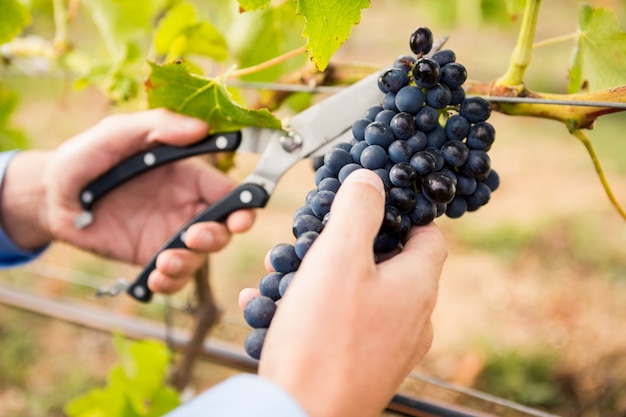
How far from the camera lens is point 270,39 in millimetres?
1184

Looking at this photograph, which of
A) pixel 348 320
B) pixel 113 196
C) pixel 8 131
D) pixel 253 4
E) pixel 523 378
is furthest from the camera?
pixel 523 378

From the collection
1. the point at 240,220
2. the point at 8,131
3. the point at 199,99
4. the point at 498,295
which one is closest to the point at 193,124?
the point at 199,99

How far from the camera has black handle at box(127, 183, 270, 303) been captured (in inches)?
34.0

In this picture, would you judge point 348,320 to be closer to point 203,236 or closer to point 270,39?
point 203,236

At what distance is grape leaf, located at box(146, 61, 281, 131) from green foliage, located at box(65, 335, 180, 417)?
0.54 m

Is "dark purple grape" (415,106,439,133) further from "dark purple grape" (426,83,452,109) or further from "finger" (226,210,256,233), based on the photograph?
"finger" (226,210,256,233)

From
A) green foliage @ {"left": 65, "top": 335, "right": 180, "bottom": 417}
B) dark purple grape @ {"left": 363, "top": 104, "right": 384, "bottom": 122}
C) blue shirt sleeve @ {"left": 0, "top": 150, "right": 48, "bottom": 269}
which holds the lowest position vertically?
green foliage @ {"left": 65, "top": 335, "right": 180, "bottom": 417}

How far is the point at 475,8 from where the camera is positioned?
154 cm

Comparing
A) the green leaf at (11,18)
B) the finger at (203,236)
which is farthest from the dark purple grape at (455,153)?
the green leaf at (11,18)

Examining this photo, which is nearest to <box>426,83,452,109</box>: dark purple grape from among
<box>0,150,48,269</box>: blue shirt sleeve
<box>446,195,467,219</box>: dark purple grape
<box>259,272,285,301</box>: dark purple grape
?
<box>446,195,467,219</box>: dark purple grape

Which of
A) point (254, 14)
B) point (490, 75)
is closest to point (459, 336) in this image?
point (254, 14)

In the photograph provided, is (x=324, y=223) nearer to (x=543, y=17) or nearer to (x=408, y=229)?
(x=408, y=229)

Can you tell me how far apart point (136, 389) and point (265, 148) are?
2.08ft

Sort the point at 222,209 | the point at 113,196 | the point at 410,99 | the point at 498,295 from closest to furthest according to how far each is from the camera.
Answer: the point at 410,99 → the point at 222,209 → the point at 113,196 → the point at 498,295
